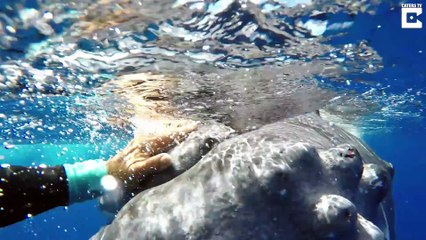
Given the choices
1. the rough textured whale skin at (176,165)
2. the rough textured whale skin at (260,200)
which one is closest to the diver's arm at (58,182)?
the rough textured whale skin at (176,165)

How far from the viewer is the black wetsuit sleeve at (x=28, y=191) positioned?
15.6 ft

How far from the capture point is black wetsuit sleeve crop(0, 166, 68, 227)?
187 inches

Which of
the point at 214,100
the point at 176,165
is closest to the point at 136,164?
the point at 176,165

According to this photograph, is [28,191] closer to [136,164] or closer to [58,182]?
[58,182]

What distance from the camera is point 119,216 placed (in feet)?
14.7

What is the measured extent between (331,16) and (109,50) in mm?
4531

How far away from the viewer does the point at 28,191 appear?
487 cm

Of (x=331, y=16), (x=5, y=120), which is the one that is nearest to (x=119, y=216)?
(x=331, y=16)

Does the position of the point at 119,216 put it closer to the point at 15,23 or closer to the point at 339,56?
the point at 15,23

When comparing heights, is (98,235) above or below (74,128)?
above

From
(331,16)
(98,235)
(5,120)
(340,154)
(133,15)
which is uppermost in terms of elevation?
(133,15)

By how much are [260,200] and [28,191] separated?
3.28 meters

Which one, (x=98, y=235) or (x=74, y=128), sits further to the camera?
(x=74, y=128)

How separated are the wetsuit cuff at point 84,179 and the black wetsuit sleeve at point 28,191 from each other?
4.1 inches
